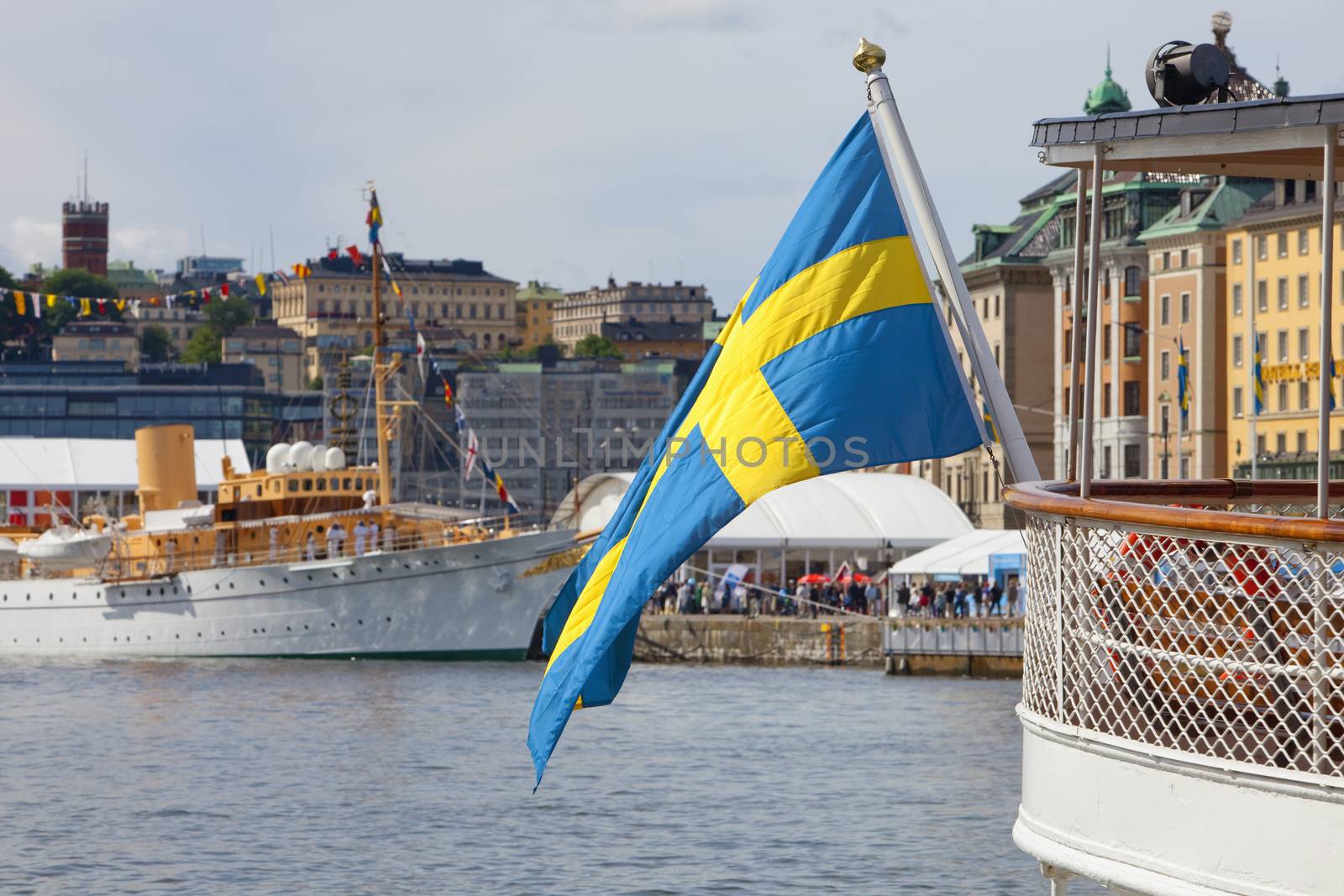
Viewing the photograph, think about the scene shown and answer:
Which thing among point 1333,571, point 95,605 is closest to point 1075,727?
point 1333,571

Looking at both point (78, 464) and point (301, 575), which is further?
point (78, 464)

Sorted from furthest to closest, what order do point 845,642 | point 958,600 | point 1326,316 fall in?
point 845,642
point 958,600
point 1326,316

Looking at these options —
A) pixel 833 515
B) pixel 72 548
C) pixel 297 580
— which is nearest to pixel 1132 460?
pixel 833 515

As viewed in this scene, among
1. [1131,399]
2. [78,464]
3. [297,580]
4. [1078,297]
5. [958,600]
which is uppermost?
[1131,399]

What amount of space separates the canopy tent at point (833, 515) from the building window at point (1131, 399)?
18.1m

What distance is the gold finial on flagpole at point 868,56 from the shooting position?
1363cm

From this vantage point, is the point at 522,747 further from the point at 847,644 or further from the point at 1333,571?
the point at 1333,571

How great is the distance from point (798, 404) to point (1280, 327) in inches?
3177

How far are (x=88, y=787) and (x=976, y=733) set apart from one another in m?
15.7

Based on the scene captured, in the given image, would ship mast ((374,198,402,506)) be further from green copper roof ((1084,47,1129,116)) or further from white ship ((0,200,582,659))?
green copper roof ((1084,47,1129,116))

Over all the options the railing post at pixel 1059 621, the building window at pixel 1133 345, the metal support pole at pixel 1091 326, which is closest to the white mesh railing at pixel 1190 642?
the railing post at pixel 1059 621

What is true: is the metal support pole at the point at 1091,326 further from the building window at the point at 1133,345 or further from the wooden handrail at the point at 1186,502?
the building window at the point at 1133,345

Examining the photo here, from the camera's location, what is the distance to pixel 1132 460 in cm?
10281

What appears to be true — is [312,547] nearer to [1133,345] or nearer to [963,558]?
[963,558]
